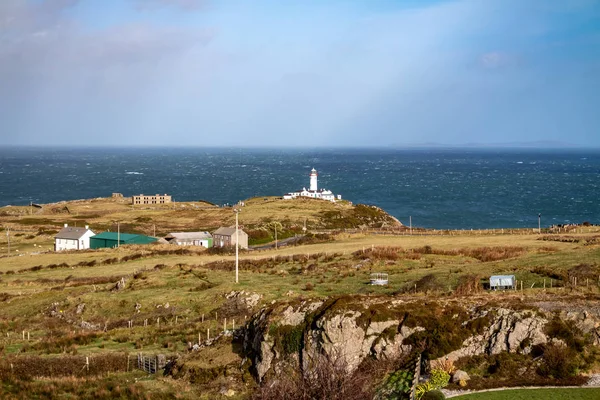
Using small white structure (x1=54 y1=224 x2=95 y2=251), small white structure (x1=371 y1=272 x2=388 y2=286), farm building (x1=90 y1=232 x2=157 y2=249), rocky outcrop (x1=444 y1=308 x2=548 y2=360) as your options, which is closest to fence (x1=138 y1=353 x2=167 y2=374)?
rocky outcrop (x1=444 y1=308 x2=548 y2=360)

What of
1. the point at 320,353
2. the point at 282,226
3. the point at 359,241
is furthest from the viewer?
the point at 282,226

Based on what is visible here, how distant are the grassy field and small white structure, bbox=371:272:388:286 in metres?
0.49

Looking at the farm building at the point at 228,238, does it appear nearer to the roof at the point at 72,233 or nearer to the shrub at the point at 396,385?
the roof at the point at 72,233

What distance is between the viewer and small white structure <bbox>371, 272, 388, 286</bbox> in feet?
124

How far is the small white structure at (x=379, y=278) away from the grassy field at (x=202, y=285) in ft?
1.62

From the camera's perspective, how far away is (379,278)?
39969 millimetres

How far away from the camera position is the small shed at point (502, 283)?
31891 millimetres

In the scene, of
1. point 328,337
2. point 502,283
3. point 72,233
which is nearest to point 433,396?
point 328,337

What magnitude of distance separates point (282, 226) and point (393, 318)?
2937 inches

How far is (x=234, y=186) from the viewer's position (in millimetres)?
198375

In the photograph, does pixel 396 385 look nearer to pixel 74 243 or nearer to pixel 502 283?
pixel 502 283

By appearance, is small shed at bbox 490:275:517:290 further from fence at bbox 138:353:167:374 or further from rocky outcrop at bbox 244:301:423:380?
fence at bbox 138:353:167:374

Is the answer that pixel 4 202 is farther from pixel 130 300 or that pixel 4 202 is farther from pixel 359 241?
pixel 130 300

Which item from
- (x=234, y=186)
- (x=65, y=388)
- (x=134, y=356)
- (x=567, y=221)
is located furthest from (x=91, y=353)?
(x=234, y=186)
